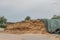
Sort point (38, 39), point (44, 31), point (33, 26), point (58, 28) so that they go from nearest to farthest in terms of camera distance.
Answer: point (38, 39) → point (58, 28) → point (44, 31) → point (33, 26)

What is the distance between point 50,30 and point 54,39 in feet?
18.0

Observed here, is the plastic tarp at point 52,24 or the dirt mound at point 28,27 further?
the dirt mound at point 28,27

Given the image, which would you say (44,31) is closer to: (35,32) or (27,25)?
(35,32)

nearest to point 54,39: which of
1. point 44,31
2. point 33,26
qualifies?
point 44,31

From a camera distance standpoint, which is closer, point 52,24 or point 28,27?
point 52,24

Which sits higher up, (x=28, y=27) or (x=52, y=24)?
(x=52, y=24)

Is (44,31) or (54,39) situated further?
(44,31)

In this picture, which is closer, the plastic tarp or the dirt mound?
the plastic tarp

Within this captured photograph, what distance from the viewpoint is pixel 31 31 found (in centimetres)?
3048

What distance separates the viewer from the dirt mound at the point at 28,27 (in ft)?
99.2

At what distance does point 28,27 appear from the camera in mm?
31547

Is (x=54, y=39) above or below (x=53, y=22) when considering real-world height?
below

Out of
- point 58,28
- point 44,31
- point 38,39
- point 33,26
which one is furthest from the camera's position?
point 33,26

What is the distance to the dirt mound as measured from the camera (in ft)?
99.2
